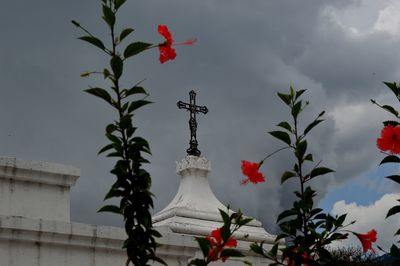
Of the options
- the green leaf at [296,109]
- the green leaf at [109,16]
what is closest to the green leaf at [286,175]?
the green leaf at [296,109]

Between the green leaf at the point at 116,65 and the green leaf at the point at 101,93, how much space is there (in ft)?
0.47

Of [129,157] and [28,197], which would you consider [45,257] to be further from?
[129,157]

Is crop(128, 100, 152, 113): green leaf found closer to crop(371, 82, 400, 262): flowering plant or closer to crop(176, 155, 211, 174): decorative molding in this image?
crop(371, 82, 400, 262): flowering plant

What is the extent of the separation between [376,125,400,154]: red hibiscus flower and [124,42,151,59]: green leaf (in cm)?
179

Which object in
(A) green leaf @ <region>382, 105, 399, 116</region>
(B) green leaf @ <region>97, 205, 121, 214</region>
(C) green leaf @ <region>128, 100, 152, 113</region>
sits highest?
(A) green leaf @ <region>382, 105, 399, 116</region>

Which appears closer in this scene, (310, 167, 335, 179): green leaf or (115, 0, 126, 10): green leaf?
(115, 0, 126, 10): green leaf

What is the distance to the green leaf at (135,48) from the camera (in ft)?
11.9

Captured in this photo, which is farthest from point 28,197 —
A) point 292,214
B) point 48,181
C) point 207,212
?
point 207,212

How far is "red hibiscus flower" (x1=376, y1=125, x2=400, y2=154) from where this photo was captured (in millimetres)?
4229

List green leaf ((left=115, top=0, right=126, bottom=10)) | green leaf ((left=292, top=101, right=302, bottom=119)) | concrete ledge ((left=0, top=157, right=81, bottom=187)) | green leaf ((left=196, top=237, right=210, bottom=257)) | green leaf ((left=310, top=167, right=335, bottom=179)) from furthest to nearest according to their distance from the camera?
concrete ledge ((left=0, top=157, right=81, bottom=187))
green leaf ((left=292, top=101, right=302, bottom=119))
green leaf ((left=310, top=167, right=335, bottom=179))
green leaf ((left=196, top=237, right=210, bottom=257))
green leaf ((left=115, top=0, right=126, bottom=10))

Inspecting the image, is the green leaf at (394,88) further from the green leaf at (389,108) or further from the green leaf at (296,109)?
the green leaf at (296,109)

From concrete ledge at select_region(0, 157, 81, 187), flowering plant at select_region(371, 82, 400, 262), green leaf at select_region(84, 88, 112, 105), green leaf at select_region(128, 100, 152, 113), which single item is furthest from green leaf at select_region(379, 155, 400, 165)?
concrete ledge at select_region(0, 157, 81, 187)

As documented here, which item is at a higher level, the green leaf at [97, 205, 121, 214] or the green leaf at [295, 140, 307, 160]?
the green leaf at [295, 140, 307, 160]

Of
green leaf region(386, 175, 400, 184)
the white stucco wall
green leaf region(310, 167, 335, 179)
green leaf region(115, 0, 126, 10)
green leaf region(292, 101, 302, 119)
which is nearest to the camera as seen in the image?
green leaf region(115, 0, 126, 10)
